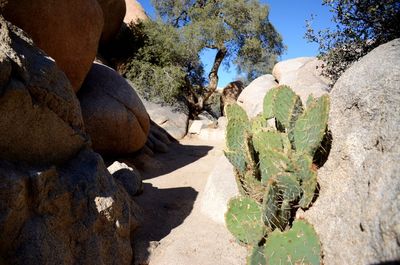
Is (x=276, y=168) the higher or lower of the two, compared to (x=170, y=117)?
higher

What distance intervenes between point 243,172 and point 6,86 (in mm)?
2869

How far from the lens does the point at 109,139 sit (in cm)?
719

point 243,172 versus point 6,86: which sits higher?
point 6,86

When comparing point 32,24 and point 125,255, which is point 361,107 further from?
point 32,24

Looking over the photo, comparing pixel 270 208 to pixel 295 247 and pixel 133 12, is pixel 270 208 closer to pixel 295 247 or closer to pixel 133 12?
pixel 295 247

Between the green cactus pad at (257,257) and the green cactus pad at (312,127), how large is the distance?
1.18m

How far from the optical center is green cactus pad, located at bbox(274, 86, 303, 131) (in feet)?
13.1

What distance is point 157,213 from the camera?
5.27m

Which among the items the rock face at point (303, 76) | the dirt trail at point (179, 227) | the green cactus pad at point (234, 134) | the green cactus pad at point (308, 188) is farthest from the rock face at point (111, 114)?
the green cactus pad at point (308, 188)

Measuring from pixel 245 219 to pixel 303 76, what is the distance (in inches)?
270

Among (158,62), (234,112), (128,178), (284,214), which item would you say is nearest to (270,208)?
(284,214)

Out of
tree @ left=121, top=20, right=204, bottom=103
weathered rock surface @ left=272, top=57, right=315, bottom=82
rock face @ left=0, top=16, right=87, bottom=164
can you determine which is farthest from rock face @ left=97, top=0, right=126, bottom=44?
rock face @ left=0, top=16, right=87, bottom=164

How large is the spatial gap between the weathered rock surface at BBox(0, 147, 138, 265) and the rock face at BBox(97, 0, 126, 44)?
342 inches

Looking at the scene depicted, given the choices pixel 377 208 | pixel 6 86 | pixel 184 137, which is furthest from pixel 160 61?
pixel 377 208
